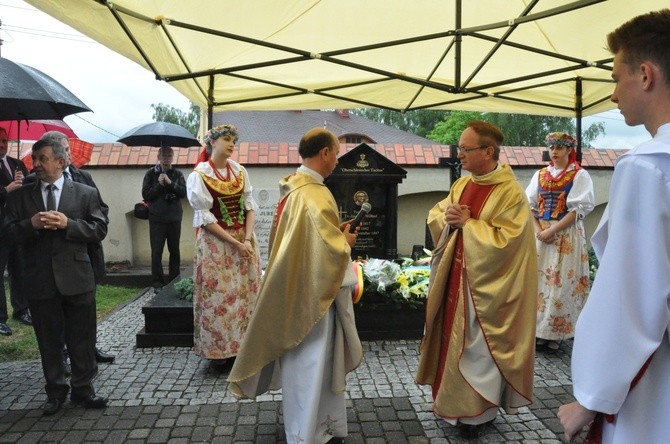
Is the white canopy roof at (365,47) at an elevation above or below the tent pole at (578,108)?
above

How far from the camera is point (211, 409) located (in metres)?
3.79

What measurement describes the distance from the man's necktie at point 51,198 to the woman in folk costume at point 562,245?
416cm

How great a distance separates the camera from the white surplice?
4.07 ft

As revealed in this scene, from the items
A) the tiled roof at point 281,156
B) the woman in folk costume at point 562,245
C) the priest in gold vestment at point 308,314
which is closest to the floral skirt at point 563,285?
the woman in folk costume at point 562,245

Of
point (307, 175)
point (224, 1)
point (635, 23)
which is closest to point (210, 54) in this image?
point (224, 1)

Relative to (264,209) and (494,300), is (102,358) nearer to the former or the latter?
(264,209)

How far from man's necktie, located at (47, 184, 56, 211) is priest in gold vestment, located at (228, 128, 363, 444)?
1.74 meters

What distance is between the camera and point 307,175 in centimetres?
312

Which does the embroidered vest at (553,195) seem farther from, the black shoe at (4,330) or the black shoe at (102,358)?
the black shoe at (4,330)

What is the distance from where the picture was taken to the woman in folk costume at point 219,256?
447 cm

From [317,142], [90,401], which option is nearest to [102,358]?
[90,401]

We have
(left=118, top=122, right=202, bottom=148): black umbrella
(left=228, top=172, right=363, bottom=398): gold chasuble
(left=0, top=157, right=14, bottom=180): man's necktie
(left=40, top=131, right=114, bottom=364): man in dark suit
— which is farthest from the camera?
(left=118, top=122, right=202, bottom=148): black umbrella

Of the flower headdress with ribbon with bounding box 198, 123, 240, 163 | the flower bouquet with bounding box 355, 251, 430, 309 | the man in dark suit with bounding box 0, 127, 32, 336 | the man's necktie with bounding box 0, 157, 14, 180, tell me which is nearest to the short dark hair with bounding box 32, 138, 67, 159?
the man in dark suit with bounding box 0, 127, 32, 336

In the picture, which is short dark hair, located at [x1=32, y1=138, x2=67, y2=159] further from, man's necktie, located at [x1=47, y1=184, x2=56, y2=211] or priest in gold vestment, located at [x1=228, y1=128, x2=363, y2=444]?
priest in gold vestment, located at [x1=228, y1=128, x2=363, y2=444]
